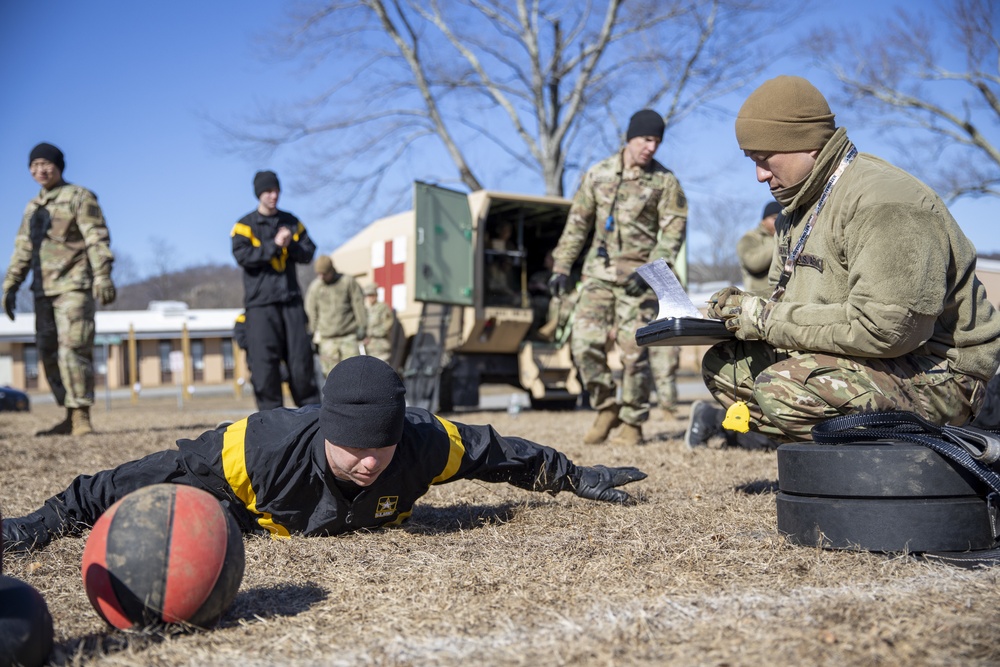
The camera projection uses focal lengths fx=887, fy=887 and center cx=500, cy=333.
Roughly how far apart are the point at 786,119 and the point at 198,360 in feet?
135

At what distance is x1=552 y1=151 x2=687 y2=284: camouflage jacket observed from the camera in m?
6.71

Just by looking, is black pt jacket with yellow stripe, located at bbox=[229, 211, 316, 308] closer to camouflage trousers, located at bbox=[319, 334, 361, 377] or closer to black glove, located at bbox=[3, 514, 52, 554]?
camouflage trousers, located at bbox=[319, 334, 361, 377]

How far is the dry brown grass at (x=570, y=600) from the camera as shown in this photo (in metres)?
2.12

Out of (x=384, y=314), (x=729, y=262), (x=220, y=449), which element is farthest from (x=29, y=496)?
(x=729, y=262)

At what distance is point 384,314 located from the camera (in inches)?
494

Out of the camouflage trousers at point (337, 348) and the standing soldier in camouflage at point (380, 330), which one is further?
the standing soldier in camouflage at point (380, 330)

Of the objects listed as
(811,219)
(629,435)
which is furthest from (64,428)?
(811,219)

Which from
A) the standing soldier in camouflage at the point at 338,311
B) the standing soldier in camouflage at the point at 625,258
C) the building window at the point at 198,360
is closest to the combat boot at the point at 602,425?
the standing soldier in camouflage at the point at 625,258

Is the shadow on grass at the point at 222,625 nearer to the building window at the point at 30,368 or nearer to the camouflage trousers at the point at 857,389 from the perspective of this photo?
the camouflage trousers at the point at 857,389

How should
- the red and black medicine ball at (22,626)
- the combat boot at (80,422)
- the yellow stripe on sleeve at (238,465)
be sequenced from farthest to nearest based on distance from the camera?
the combat boot at (80,422)
the yellow stripe on sleeve at (238,465)
the red and black medicine ball at (22,626)

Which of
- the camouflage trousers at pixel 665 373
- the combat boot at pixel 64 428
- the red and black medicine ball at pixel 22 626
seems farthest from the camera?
the camouflage trousers at pixel 665 373

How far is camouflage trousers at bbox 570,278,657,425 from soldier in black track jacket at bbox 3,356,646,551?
285cm

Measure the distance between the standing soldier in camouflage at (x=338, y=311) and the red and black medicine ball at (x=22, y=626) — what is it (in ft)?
31.0

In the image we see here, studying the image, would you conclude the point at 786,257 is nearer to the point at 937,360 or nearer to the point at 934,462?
the point at 937,360
